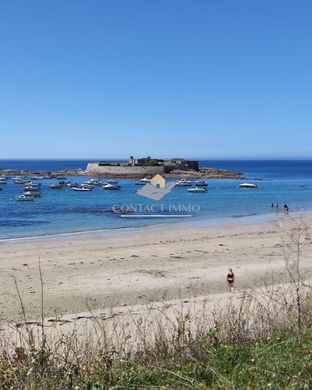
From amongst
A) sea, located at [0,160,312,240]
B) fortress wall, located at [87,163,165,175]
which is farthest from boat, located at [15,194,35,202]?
fortress wall, located at [87,163,165,175]

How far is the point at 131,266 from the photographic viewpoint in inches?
721

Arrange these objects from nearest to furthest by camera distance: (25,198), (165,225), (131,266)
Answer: (131,266)
(165,225)
(25,198)

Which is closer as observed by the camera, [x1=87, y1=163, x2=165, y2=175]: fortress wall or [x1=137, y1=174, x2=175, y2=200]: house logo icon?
[x1=137, y1=174, x2=175, y2=200]: house logo icon

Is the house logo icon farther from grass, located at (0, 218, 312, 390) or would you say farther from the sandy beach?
grass, located at (0, 218, 312, 390)

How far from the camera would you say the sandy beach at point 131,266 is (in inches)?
521

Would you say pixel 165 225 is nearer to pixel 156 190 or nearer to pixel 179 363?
pixel 179 363

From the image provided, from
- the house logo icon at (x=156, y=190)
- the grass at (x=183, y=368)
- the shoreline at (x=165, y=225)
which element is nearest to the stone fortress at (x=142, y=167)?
the house logo icon at (x=156, y=190)

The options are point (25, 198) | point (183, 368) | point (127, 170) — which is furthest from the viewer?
point (127, 170)

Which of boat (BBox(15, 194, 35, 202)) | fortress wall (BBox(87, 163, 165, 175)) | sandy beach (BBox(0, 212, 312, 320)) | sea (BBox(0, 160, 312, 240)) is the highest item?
fortress wall (BBox(87, 163, 165, 175))

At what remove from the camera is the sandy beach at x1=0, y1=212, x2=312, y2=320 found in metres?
13.2

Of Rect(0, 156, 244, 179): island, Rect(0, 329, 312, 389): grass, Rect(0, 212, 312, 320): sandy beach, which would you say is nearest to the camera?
Rect(0, 329, 312, 389): grass

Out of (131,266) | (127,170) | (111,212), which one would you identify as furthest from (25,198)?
(127,170)

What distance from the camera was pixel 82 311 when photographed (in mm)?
11586

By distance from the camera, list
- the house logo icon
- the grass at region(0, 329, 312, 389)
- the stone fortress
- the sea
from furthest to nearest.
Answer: the stone fortress < the house logo icon < the sea < the grass at region(0, 329, 312, 389)
